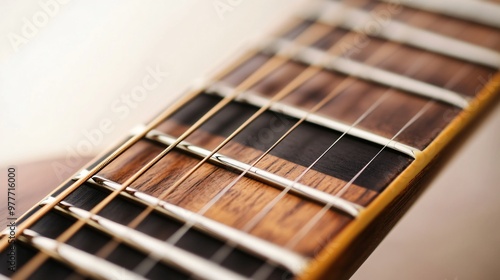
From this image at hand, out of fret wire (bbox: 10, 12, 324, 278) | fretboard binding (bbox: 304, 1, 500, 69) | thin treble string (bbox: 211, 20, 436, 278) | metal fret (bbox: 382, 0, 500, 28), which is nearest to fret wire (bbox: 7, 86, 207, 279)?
fret wire (bbox: 10, 12, 324, 278)

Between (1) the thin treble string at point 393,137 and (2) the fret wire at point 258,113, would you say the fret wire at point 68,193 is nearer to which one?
(2) the fret wire at point 258,113

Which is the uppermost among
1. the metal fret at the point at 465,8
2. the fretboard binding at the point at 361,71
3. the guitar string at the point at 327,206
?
the metal fret at the point at 465,8

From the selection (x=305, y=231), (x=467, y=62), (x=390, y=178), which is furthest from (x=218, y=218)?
(x=467, y=62)

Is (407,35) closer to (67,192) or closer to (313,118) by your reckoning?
(313,118)

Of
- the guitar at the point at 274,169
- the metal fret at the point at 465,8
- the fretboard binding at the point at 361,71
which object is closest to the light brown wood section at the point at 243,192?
the guitar at the point at 274,169

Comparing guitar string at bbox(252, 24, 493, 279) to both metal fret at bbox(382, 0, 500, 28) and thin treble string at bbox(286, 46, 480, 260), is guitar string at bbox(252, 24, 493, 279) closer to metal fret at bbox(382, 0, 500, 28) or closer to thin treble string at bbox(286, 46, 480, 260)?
thin treble string at bbox(286, 46, 480, 260)

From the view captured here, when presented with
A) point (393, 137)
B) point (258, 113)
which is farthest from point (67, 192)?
point (393, 137)
